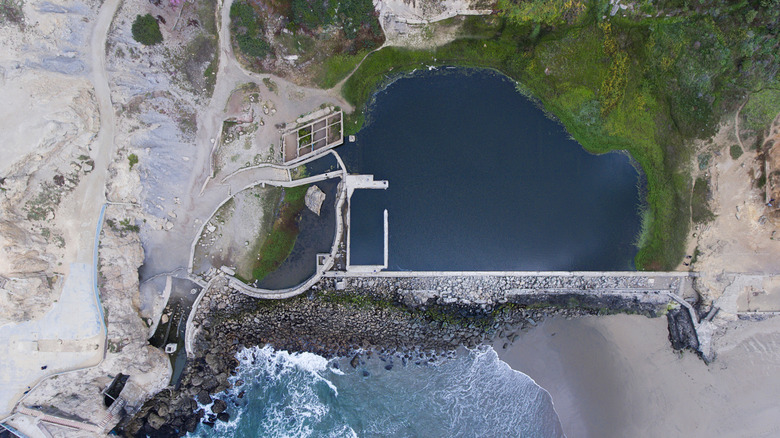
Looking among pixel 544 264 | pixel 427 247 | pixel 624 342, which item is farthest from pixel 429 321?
pixel 624 342

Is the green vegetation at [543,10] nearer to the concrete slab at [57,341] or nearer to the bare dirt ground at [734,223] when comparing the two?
the bare dirt ground at [734,223]

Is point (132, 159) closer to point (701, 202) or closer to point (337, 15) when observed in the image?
point (337, 15)

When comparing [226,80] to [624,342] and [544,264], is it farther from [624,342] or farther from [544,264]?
[624,342]

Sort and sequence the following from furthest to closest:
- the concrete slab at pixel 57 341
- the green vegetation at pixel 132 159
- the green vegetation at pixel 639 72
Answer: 1. the green vegetation at pixel 639 72
2. the green vegetation at pixel 132 159
3. the concrete slab at pixel 57 341

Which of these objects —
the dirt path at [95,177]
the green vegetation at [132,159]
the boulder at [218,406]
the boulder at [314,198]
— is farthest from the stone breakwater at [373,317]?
the green vegetation at [132,159]

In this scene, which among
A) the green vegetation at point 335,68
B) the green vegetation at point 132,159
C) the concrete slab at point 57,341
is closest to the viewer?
the concrete slab at point 57,341

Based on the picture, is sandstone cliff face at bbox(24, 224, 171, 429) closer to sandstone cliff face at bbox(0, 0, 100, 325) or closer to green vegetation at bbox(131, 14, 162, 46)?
sandstone cliff face at bbox(0, 0, 100, 325)

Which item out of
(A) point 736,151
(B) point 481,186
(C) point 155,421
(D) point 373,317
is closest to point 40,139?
(C) point 155,421
